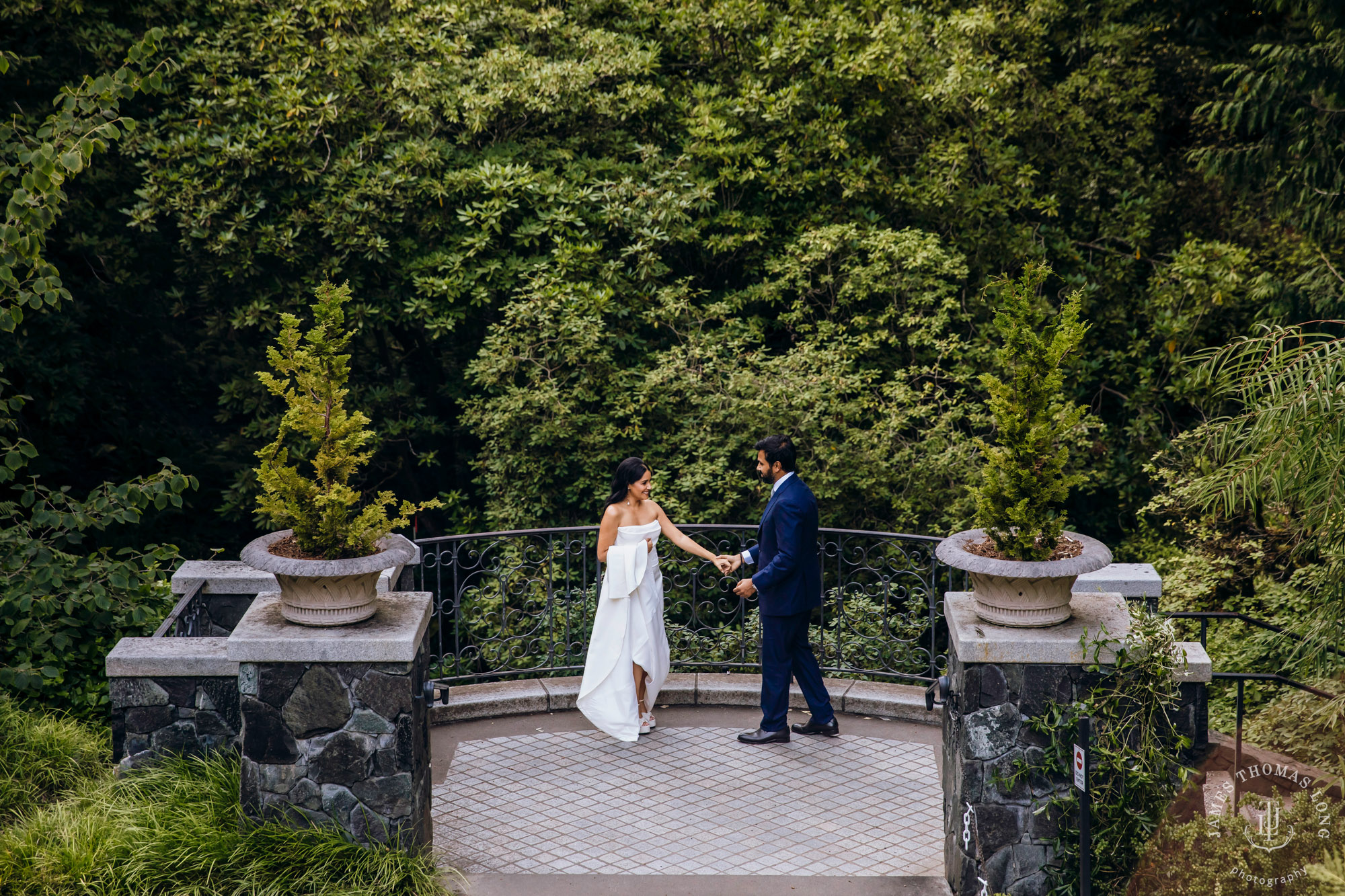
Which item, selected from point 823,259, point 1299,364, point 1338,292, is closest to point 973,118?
point 823,259

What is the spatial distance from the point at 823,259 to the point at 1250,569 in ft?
16.4

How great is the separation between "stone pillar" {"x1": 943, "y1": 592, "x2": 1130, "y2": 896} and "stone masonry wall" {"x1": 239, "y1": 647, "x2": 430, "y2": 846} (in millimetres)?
2724

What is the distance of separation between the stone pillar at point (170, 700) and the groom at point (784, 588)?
321 centimetres

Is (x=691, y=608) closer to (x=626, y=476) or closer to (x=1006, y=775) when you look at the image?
(x=626, y=476)

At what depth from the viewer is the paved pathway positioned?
21.1 ft

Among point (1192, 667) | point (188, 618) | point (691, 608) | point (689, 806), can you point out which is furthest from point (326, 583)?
→ point (691, 608)

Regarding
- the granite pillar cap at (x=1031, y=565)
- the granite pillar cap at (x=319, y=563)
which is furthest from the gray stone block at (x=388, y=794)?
the granite pillar cap at (x=1031, y=565)

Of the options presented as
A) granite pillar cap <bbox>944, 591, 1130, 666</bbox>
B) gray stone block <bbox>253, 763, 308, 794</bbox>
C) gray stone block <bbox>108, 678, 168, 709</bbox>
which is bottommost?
gray stone block <bbox>253, 763, 308, 794</bbox>

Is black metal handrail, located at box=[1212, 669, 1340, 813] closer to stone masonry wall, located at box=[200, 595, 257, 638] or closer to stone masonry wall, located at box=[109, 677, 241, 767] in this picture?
stone masonry wall, located at box=[109, 677, 241, 767]

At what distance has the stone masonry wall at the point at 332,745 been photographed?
588cm

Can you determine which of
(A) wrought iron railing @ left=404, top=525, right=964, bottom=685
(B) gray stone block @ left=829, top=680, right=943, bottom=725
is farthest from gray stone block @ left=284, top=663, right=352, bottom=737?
(B) gray stone block @ left=829, top=680, right=943, bottom=725

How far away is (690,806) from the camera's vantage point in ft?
23.2

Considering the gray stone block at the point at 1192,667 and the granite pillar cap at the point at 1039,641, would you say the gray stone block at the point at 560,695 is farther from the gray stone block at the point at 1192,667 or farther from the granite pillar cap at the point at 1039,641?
the gray stone block at the point at 1192,667

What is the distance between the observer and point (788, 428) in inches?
452
